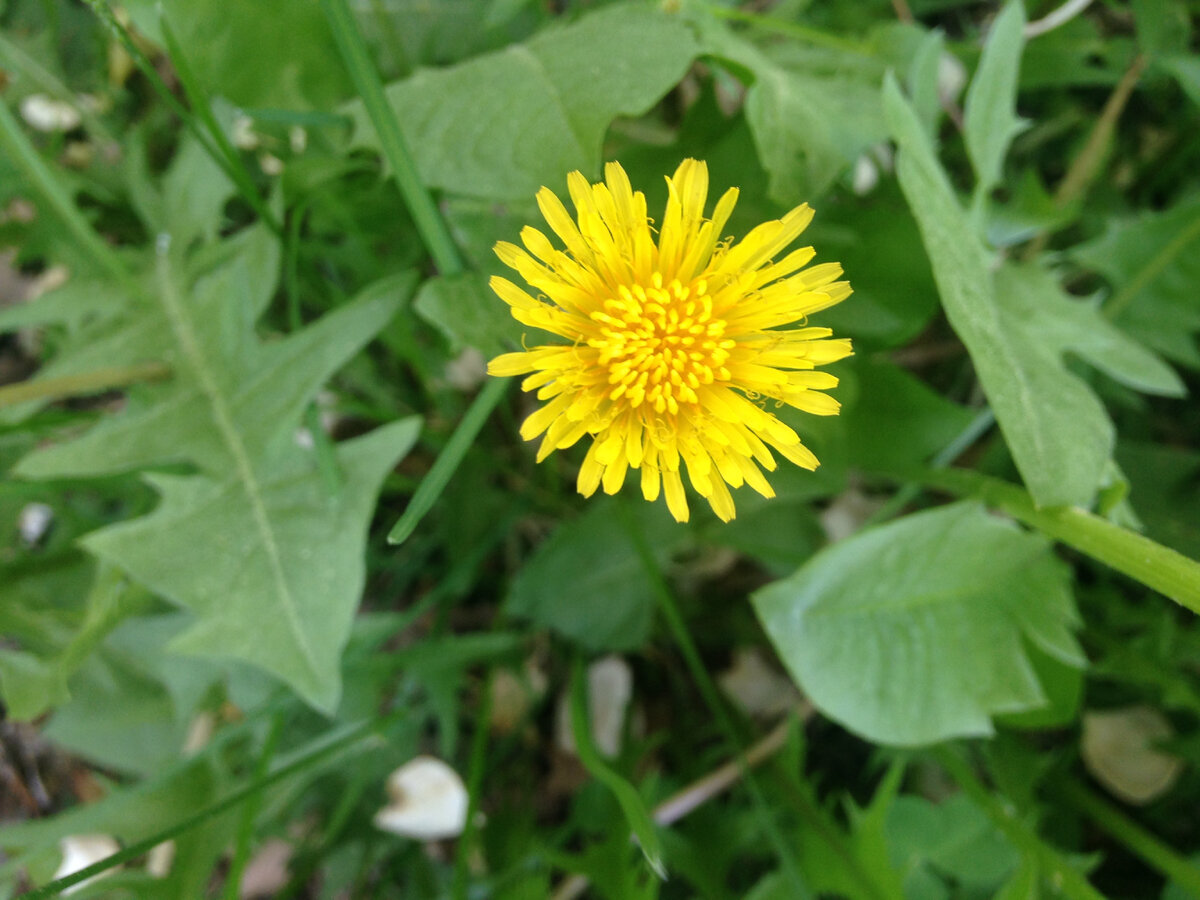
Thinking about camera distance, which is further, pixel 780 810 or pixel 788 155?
pixel 780 810

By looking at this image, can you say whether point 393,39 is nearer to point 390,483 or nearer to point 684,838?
point 390,483

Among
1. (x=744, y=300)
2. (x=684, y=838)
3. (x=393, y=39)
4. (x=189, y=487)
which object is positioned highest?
(x=393, y=39)

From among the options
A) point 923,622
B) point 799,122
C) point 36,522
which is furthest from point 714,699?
point 36,522

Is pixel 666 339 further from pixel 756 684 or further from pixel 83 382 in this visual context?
pixel 756 684

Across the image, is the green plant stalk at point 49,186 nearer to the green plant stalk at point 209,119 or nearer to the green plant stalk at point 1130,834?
the green plant stalk at point 209,119

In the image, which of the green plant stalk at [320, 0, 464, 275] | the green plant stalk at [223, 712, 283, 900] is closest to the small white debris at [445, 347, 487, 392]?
the green plant stalk at [320, 0, 464, 275]

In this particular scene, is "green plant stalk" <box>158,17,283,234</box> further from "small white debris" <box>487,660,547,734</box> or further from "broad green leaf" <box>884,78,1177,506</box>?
"small white debris" <box>487,660,547,734</box>

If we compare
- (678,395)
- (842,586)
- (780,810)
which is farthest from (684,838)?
(678,395)
